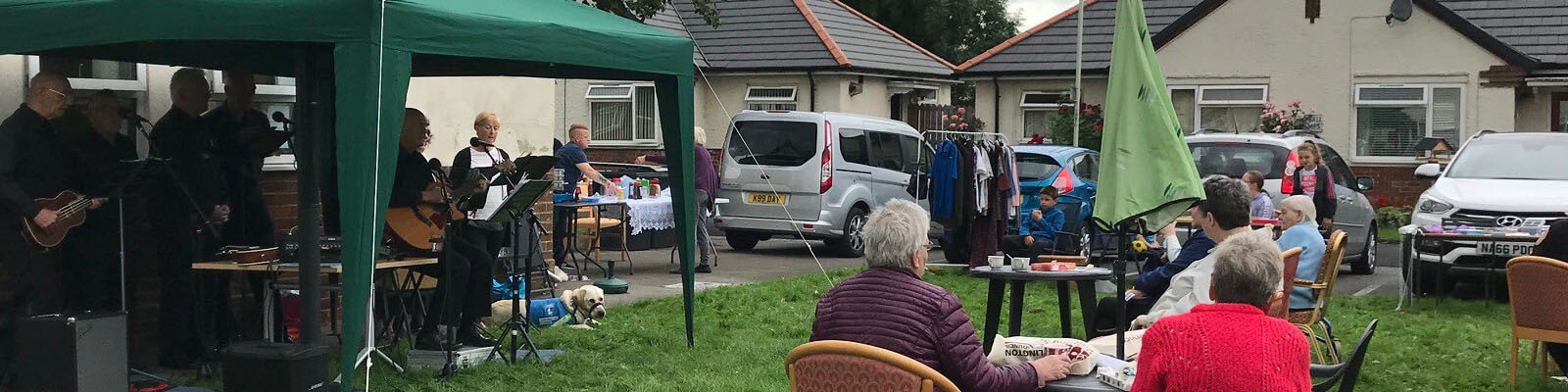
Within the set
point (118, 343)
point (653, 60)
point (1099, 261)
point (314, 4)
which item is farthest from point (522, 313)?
point (1099, 261)

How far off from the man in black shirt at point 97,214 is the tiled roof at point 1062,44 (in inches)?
773

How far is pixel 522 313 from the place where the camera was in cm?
973

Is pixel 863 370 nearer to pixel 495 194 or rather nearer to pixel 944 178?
pixel 495 194

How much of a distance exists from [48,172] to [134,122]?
0.52 metres

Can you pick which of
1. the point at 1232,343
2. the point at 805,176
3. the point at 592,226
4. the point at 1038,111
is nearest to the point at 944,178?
the point at 805,176

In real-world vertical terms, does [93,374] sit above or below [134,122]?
below

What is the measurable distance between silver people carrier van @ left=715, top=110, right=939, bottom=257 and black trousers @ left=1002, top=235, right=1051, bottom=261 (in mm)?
2533

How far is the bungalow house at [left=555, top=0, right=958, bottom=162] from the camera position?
86.9 ft

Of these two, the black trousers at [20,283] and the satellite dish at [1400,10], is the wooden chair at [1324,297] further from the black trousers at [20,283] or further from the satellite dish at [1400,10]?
the satellite dish at [1400,10]

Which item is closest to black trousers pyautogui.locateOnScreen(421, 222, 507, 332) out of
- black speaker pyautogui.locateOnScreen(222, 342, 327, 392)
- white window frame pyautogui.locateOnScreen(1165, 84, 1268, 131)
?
black speaker pyautogui.locateOnScreen(222, 342, 327, 392)

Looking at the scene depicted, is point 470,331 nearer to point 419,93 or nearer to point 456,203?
point 456,203

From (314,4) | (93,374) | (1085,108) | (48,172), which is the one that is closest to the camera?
(314,4)

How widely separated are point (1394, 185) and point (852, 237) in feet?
35.9

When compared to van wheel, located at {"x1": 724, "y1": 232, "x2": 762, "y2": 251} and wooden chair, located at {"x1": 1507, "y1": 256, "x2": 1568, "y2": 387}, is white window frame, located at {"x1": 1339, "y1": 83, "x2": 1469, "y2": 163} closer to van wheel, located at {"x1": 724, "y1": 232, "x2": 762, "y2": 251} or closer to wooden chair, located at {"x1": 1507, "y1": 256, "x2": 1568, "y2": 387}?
van wheel, located at {"x1": 724, "y1": 232, "x2": 762, "y2": 251}
